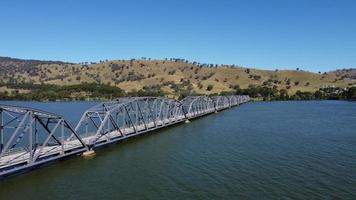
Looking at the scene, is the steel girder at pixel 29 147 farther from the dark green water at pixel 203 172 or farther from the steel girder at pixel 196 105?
the steel girder at pixel 196 105

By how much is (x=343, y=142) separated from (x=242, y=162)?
24745 mm

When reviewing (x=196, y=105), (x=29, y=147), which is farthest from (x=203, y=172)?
(x=196, y=105)

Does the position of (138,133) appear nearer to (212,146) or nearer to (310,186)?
(212,146)

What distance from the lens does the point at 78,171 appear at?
4609cm

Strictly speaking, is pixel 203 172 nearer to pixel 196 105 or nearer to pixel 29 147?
pixel 29 147

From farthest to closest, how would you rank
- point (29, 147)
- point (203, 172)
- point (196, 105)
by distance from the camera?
point (196, 105) → point (203, 172) → point (29, 147)

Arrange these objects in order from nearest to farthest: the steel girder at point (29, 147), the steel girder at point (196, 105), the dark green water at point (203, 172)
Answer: the dark green water at point (203, 172), the steel girder at point (29, 147), the steel girder at point (196, 105)

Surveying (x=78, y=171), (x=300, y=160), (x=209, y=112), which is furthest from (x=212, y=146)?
(x=209, y=112)

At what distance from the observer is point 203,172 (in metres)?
44.9

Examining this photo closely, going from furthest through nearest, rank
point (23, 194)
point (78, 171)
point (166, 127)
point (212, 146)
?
point (166, 127), point (212, 146), point (78, 171), point (23, 194)

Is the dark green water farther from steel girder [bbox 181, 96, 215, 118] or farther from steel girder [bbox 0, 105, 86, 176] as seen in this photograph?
steel girder [bbox 181, 96, 215, 118]

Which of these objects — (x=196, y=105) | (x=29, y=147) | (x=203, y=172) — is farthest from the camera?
(x=196, y=105)

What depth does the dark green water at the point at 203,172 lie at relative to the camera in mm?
37250

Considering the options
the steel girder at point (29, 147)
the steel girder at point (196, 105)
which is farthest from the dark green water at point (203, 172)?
the steel girder at point (196, 105)
